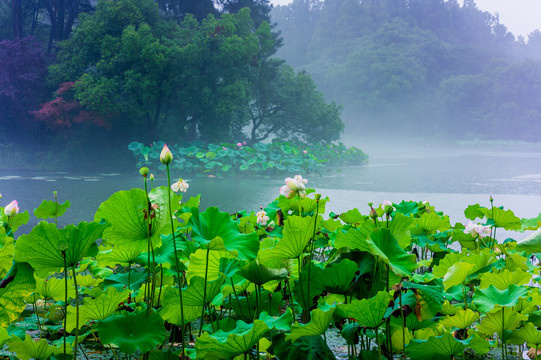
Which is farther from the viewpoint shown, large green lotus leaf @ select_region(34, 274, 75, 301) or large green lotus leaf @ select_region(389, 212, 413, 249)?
large green lotus leaf @ select_region(34, 274, 75, 301)

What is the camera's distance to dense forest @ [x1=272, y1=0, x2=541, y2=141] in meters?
23.1

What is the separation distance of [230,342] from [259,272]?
170 mm

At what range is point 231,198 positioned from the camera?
4.34 metres

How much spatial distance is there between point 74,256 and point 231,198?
3702 mm

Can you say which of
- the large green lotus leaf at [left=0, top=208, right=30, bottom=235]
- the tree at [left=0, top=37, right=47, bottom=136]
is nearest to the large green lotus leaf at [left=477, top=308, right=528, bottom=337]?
the large green lotus leaf at [left=0, top=208, right=30, bottom=235]

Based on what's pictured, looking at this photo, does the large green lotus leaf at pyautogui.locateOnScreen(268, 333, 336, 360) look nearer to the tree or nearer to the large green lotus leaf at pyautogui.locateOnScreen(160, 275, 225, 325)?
the large green lotus leaf at pyautogui.locateOnScreen(160, 275, 225, 325)

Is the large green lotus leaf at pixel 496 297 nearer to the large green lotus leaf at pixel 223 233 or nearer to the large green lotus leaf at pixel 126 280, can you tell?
the large green lotus leaf at pixel 223 233

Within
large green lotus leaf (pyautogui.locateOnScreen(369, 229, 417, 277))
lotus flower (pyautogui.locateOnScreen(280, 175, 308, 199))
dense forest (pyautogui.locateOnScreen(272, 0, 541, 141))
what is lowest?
large green lotus leaf (pyautogui.locateOnScreen(369, 229, 417, 277))

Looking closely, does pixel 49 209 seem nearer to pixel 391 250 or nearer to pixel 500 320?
pixel 391 250

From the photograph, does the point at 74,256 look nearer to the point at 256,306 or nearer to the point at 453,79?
the point at 256,306

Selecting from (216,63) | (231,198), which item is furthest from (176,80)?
(231,198)

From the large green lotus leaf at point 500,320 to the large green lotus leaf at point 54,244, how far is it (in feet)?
1.95

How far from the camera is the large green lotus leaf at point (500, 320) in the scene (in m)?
0.71

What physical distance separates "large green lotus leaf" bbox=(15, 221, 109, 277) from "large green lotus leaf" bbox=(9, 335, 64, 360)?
9 cm
